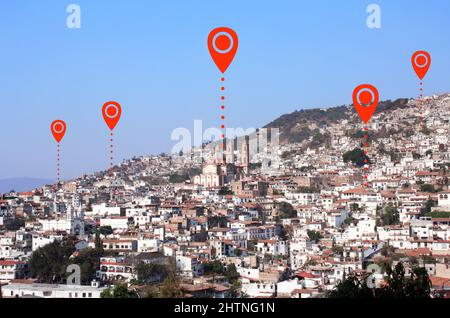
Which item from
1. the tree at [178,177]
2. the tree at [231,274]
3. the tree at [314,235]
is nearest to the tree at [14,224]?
the tree at [314,235]

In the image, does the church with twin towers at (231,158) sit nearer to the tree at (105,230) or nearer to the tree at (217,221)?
the tree at (217,221)

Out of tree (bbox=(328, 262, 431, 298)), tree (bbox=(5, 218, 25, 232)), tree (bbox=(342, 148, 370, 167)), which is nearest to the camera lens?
tree (bbox=(328, 262, 431, 298))

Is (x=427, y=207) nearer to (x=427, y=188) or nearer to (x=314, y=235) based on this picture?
(x=427, y=188)

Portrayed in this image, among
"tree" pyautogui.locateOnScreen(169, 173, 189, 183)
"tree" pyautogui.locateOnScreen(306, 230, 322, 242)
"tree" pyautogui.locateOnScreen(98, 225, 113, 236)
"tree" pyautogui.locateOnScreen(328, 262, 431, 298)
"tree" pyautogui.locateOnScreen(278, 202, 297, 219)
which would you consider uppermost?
"tree" pyautogui.locateOnScreen(169, 173, 189, 183)

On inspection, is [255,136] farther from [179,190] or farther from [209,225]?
[209,225]

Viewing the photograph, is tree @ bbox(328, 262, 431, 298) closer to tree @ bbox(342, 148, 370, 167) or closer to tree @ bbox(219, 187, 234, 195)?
tree @ bbox(219, 187, 234, 195)

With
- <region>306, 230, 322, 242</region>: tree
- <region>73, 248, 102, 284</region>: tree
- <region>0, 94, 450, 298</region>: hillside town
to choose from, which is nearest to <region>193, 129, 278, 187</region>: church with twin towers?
<region>0, 94, 450, 298</region>: hillside town
